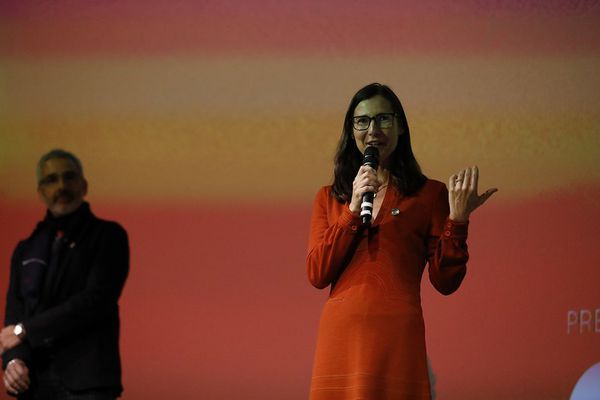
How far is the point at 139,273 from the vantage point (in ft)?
14.4

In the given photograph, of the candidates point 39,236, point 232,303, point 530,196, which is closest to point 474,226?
point 530,196

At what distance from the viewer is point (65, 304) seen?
327cm

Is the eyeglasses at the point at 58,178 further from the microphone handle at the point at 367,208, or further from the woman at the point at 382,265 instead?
the microphone handle at the point at 367,208

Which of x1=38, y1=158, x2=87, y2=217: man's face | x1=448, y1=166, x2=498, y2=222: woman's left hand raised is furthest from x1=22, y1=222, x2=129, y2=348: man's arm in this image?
x1=448, y1=166, x2=498, y2=222: woman's left hand raised

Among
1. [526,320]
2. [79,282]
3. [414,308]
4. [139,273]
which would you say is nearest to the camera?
[414,308]

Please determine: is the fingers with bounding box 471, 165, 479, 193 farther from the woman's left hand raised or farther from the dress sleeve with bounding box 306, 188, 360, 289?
the dress sleeve with bounding box 306, 188, 360, 289

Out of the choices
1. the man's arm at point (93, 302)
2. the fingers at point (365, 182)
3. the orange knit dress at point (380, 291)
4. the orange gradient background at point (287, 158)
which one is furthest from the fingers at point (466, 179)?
the orange gradient background at point (287, 158)

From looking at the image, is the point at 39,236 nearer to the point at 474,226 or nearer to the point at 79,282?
the point at 79,282

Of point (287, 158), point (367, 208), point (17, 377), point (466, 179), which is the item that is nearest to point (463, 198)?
point (466, 179)

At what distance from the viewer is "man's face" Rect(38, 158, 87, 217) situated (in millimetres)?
3535

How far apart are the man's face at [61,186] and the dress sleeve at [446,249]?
1.43m

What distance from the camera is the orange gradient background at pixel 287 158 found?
163 inches

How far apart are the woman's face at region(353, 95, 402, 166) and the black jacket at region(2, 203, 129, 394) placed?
42.1 inches

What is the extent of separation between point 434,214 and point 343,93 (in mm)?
1638
